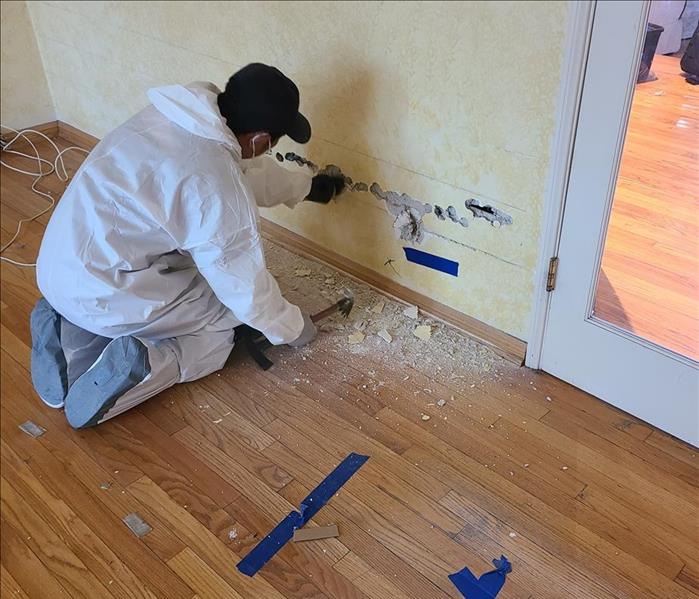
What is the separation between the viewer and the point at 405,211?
1955 mm

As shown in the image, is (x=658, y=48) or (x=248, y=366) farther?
(x=248, y=366)

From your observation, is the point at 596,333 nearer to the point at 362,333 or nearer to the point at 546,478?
the point at 546,478

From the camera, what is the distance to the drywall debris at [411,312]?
2053 millimetres

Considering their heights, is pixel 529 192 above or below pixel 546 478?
above

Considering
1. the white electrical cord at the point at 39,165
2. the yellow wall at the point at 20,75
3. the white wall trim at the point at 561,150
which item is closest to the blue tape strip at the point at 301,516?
the white wall trim at the point at 561,150

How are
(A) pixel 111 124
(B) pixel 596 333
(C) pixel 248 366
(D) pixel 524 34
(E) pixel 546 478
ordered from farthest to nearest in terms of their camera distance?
1. (A) pixel 111 124
2. (C) pixel 248 366
3. (B) pixel 596 333
4. (E) pixel 546 478
5. (D) pixel 524 34

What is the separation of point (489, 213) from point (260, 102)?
622mm

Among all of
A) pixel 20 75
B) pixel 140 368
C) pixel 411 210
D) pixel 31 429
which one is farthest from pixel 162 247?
pixel 20 75

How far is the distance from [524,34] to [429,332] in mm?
858

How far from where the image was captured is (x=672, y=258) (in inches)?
60.9

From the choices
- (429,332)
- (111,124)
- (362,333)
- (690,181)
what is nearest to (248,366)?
(362,333)

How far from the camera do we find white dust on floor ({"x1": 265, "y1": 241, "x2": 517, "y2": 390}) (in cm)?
187

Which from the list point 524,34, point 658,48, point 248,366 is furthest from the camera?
point 248,366

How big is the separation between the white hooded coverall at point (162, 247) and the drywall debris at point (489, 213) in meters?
0.54
